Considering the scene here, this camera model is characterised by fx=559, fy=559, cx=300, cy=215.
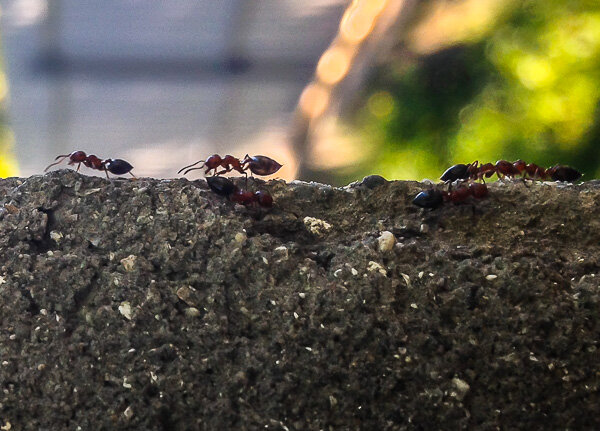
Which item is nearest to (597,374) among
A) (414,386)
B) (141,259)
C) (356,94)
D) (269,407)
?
(414,386)

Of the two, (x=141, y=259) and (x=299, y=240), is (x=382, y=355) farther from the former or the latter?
(x=141, y=259)

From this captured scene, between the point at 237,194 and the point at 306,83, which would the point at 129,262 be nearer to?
the point at 237,194

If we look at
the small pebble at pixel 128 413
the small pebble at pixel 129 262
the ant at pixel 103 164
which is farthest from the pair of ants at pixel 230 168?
the small pebble at pixel 128 413

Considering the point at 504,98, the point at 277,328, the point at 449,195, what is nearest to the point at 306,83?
the point at 504,98

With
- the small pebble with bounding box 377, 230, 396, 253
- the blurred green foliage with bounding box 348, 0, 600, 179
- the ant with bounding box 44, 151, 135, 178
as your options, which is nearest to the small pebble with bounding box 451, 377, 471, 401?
the small pebble with bounding box 377, 230, 396, 253

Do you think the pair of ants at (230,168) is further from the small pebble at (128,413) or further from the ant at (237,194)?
the small pebble at (128,413)

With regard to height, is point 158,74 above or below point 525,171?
above
